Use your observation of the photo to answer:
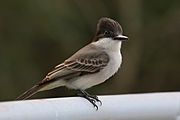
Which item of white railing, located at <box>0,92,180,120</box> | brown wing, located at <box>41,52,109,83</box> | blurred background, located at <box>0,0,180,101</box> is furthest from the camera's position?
blurred background, located at <box>0,0,180,101</box>

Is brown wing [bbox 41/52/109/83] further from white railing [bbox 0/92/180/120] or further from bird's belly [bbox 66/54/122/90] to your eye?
white railing [bbox 0/92/180/120]

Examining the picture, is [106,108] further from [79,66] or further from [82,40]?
[82,40]

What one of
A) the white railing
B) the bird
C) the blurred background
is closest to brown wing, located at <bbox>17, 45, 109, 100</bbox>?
the bird

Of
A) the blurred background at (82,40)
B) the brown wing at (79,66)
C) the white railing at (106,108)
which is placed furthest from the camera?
the blurred background at (82,40)

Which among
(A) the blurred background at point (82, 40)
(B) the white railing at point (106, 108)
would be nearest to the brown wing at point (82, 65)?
(B) the white railing at point (106, 108)

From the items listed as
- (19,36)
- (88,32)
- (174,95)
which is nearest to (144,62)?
(88,32)

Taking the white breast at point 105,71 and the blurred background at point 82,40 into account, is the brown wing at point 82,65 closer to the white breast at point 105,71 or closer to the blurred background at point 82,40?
the white breast at point 105,71
